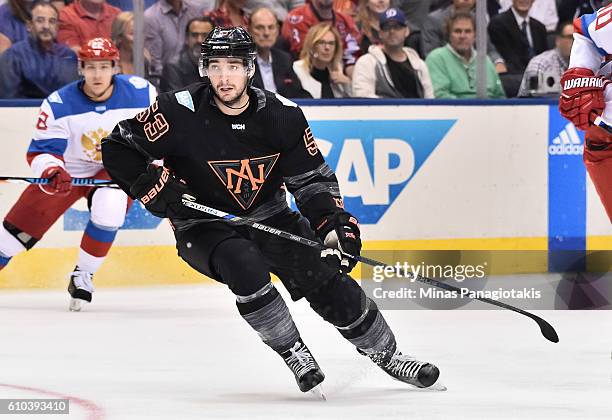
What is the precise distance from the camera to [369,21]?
6.89 metres

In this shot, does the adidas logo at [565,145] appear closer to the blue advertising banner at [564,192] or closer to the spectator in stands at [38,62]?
the blue advertising banner at [564,192]

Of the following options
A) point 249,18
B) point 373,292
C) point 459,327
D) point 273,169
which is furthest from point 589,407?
point 249,18

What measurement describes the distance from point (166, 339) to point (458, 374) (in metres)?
1.29

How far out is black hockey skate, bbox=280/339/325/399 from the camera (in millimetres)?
3811

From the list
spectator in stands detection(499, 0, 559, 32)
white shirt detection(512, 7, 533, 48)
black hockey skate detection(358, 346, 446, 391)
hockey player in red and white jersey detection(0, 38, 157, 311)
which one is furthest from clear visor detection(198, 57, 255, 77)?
spectator in stands detection(499, 0, 559, 32)

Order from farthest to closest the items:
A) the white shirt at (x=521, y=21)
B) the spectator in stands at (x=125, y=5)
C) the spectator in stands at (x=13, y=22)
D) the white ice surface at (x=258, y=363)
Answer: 1. the white shirt at (x=521, y=21)
2. the spectator in stands at (x=125, y=5)
3. the spectator in stands at (x=13, y=22)
4. the white ice surface at (x=258, y=363)

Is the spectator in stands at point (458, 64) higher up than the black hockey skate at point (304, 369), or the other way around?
the black hockey skate at point (304, 369)

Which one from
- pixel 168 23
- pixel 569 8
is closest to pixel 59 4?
pixel 168 23

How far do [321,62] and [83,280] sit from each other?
5.41ft

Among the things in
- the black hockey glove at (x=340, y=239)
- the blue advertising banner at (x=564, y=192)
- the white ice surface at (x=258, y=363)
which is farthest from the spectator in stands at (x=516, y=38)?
the black hockey glove at (x=340, y=239)

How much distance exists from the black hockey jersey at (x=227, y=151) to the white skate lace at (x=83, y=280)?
82.7 inches

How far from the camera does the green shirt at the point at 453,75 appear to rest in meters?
6.98

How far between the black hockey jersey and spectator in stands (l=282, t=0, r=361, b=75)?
278 cm

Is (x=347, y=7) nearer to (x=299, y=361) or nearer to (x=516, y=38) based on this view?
(x=516, y=38)
